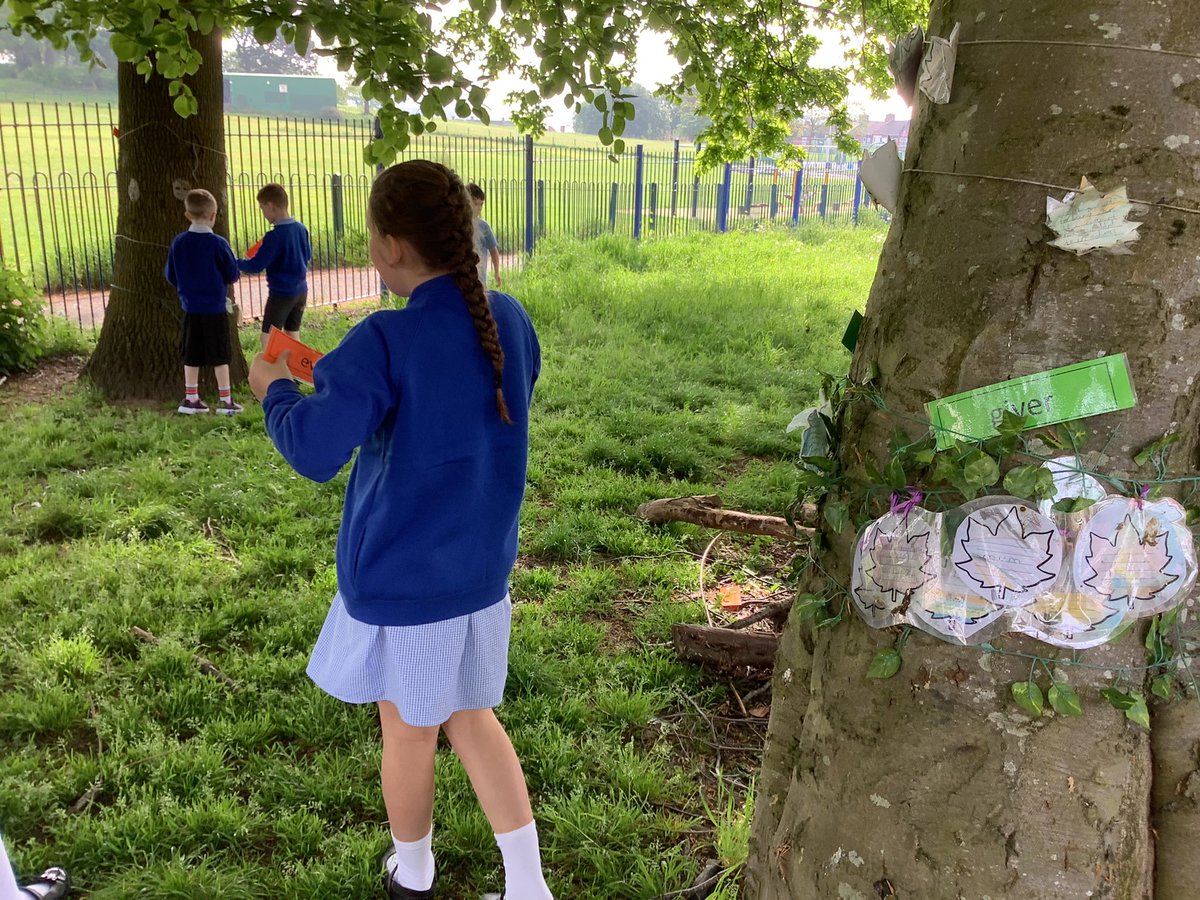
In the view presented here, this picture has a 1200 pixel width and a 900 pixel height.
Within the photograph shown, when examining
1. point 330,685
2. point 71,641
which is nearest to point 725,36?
point 330,685

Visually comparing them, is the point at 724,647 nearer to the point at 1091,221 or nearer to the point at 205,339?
the point at 1091,221

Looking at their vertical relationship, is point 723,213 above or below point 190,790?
above

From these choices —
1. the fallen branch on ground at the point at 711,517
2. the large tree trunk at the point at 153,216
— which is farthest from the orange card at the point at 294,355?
the large tree trunk at the point at 153,216

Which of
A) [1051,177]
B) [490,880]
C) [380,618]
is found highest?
[1051,177]

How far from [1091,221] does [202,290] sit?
18.4 feet

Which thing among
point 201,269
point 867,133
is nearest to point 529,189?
point 867,133

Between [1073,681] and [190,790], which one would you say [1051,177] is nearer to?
[1073,681]

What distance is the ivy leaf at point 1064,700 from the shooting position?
1.27m

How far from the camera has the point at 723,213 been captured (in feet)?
65.6

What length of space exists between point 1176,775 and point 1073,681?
27cm

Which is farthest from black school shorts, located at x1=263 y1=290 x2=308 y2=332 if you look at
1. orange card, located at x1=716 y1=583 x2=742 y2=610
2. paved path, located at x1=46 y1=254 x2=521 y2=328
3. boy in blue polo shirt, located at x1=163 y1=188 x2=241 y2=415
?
orange card, located at x1=716 y1=583 x2=742 y2=610

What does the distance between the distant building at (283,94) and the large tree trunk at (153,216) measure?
43.7 metres

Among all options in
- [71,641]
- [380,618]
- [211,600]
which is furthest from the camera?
[211,600]

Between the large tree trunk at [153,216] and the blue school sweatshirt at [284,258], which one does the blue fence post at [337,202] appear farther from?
the large tree trunk at [153,216]
